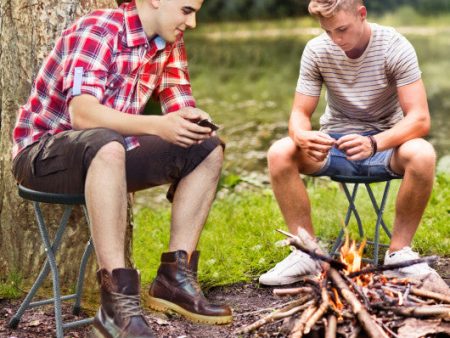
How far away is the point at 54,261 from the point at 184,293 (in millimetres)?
498

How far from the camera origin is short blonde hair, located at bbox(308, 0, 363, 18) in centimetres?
382

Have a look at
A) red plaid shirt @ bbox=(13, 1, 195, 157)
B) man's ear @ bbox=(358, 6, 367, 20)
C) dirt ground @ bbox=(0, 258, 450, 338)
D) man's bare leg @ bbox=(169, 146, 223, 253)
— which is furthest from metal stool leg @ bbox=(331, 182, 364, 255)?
red plaid shirt @ bbox=(13, 1, 195, 157)

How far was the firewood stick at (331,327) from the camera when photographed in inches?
118

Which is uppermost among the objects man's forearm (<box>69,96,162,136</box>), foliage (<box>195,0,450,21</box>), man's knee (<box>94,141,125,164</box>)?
man's forearm (<box>69,96,162,136</box>)

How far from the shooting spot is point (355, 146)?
12.5 feet

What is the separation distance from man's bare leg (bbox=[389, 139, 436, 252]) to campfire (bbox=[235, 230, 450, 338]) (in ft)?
2.21

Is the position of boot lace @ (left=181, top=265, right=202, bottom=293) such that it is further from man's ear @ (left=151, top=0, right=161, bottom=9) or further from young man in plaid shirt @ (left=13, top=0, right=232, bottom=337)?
man's ear @ (left=151, top=0, right=161, bottom=9)

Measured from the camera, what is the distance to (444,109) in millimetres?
11258

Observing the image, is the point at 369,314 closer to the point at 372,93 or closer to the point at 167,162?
the point at 167,162

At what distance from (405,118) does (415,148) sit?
137 millimetres

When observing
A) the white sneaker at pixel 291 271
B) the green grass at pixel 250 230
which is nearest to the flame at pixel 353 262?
the white sneaker at pixel 291 271

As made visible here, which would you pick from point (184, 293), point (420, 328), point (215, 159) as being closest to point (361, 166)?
point (215, 159)

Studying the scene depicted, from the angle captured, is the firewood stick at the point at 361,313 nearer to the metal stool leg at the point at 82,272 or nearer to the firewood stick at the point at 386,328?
the firewood stick at the point at 386,328

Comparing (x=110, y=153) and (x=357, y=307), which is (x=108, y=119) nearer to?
(x=110, y=153)
